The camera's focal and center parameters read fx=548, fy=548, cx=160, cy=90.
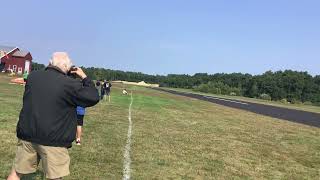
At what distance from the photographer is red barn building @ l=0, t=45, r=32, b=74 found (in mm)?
98312

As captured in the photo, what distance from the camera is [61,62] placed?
6488mm

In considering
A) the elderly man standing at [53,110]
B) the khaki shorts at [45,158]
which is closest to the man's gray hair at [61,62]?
the elderly man standing at [53,110]

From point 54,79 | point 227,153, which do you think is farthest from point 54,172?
point 227,153

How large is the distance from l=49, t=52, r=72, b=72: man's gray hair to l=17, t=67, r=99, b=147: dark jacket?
61 millimetres

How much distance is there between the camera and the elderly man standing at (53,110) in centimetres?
639

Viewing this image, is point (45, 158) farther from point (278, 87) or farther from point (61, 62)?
point (278, 87)

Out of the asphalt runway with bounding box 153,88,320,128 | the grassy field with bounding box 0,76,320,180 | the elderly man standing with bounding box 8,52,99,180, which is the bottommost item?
the asphalt runway with bounding box 153,88,320,128

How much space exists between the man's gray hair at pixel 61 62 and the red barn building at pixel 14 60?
310 ft

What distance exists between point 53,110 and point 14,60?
96.8m

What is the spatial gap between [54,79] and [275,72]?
501 ft

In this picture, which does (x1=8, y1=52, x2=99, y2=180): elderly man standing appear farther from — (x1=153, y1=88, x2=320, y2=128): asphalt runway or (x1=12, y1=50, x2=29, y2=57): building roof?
(x1=12, y1=50, x2=29, y2=57): building roof

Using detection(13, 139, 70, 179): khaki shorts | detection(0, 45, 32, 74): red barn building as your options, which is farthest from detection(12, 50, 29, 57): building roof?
detection(13, 139, 70, 179): khaki shorts

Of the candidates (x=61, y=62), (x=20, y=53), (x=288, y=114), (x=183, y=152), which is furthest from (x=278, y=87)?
(x=61, y=62)

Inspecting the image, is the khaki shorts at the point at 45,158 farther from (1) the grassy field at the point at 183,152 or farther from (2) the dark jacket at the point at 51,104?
(1) the grassy field at the point at 183,152
